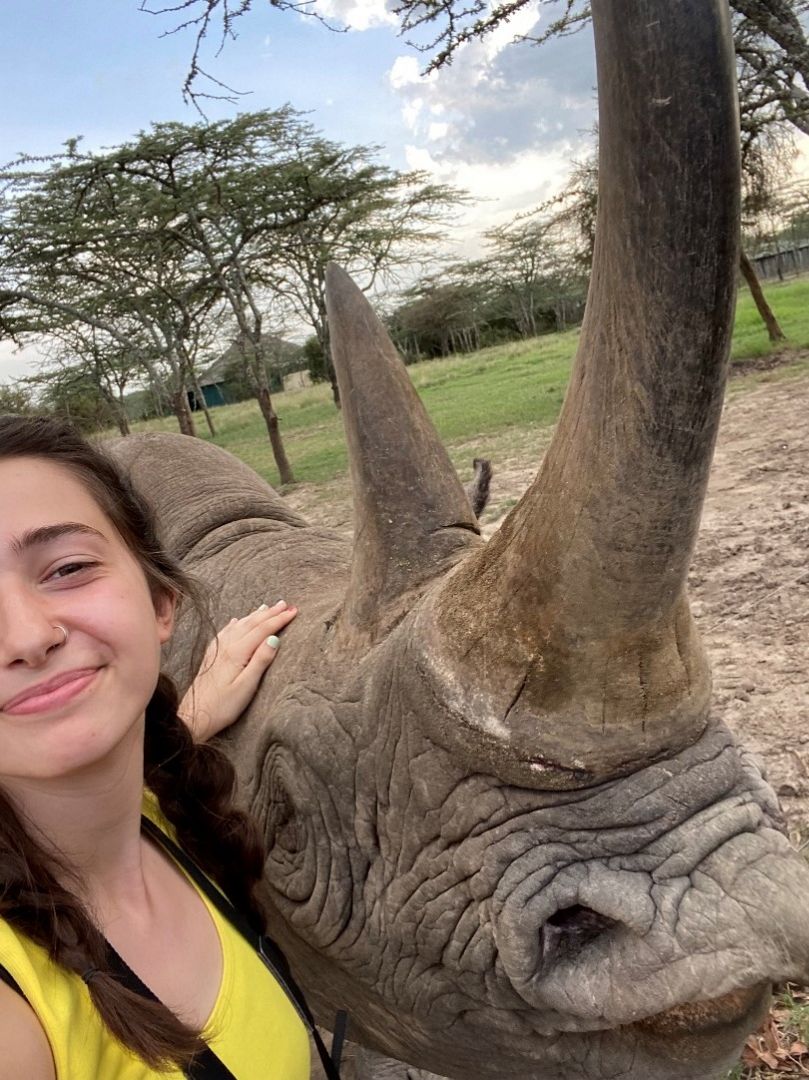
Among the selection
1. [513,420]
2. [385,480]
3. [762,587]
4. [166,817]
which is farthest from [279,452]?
[166,817]

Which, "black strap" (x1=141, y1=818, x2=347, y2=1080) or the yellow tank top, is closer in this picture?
the yellow tank top

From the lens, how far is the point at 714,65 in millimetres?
984

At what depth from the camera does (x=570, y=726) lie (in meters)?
1.47

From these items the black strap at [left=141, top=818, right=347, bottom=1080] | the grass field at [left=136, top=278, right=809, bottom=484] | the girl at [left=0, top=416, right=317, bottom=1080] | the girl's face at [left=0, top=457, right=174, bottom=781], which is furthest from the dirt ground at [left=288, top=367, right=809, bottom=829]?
the grass field at [left=136, top=278, right=809, bottom=484]

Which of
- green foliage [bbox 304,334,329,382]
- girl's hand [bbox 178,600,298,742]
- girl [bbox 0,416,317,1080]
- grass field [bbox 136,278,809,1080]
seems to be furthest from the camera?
green foliage [bbox 304,334,329,382]

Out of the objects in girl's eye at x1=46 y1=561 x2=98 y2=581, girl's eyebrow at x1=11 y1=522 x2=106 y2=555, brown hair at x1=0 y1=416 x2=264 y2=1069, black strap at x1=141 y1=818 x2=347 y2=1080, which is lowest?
black strap at x1=141 y1=818 x2=347 y2=1080

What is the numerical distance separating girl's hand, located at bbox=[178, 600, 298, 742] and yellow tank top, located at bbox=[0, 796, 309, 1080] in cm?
32

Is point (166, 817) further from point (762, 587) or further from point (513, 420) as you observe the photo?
point (513, 420)

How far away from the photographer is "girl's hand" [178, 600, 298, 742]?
7.50 feet

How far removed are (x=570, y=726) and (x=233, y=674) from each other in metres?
1.09

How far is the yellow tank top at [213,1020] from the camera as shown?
4.12 feet

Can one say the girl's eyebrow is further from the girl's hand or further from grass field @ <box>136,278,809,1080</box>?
grass field @ <box>136,278,809,1080</box>

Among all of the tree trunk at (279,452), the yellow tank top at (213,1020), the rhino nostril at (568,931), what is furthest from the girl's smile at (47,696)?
the tree trunk at (279,452)

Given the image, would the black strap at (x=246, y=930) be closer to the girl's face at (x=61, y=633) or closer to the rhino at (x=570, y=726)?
the rhino at (x=570, y=726)
